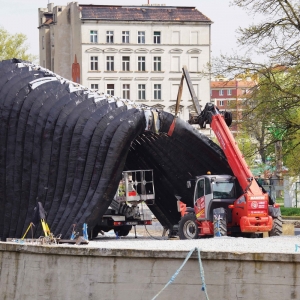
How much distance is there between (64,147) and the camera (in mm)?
34438

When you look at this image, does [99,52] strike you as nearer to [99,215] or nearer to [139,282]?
[99,215]

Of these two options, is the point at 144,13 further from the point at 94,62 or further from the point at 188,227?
the point at 188,227

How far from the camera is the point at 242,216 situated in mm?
31078

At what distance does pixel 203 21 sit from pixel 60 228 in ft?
273

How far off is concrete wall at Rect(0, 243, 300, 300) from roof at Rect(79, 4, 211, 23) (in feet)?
298

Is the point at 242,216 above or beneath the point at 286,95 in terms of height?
beneath

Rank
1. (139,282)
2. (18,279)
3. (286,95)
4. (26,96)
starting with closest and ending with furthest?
(139,282) → (18,279) → (26,96) → (286,95)

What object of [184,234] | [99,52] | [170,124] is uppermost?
[99,52]

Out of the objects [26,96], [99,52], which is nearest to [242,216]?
[26,96]

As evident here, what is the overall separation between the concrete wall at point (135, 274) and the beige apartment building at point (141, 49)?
89.7 meters

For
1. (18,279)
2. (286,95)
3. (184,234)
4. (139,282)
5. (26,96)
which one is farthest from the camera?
(286,95)

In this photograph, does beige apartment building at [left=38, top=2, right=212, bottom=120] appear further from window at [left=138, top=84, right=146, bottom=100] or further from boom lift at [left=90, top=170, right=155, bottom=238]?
boom lift at [left=90, top=170, right=155, bottom=238]

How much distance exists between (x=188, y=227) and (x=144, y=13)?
3287 inches

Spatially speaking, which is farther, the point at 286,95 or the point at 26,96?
the point at 286,95
